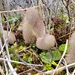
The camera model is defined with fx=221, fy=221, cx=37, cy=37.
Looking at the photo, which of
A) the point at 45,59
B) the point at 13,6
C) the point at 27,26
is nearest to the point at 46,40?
the point at 45,59

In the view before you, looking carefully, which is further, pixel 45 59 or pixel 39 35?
pixel 39 35

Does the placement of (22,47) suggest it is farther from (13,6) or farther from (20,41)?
(13,6)

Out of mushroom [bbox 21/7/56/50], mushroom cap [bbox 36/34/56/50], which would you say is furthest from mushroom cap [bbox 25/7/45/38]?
mushroom cap [bbox 36/34/56/50]

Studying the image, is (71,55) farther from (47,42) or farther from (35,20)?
(35,20)

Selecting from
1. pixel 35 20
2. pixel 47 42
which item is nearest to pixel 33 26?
pixel 35 20

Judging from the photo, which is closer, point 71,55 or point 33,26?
point 71,55

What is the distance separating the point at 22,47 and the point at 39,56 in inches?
5.1

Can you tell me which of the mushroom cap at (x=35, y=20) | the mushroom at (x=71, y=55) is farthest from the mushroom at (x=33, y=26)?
the mushroom at (x=71, y=55)

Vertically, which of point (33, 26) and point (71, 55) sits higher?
point (33, 26)

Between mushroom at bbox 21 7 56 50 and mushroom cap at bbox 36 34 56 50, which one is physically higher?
mushroom at bbox 21 7 56 50

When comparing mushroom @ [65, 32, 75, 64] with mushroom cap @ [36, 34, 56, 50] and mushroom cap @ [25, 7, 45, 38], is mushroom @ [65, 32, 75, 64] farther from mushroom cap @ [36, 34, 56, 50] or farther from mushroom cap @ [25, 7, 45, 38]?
mushroom cap @ [25, 7, 45, 38]

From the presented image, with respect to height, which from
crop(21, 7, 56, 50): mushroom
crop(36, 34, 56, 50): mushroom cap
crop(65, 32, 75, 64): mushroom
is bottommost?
crop(65, 32, 75, 64): mushroom

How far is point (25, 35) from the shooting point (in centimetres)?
118

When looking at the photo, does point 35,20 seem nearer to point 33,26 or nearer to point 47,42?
point 33,26
